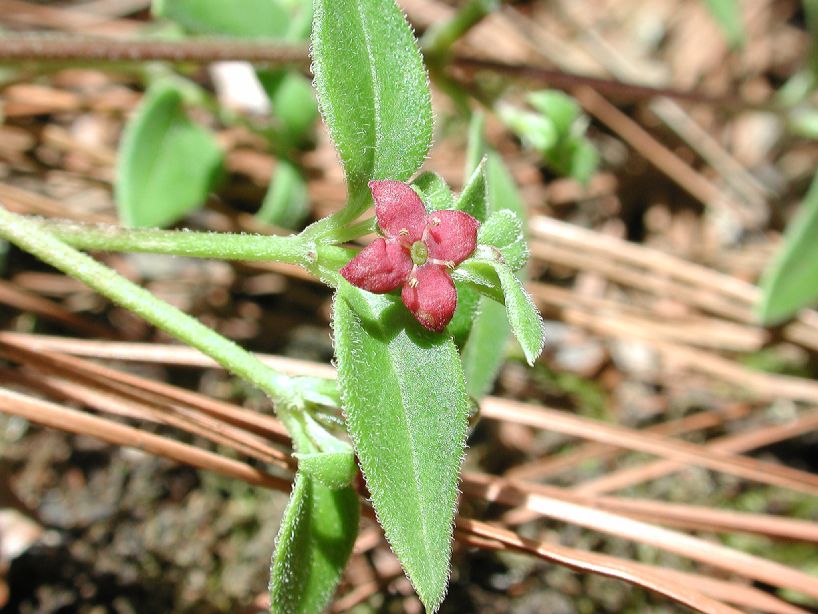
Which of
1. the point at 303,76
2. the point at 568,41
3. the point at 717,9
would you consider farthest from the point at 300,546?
the point at 568,41

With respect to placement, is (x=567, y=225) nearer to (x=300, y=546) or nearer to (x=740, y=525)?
(x=740, y=525)

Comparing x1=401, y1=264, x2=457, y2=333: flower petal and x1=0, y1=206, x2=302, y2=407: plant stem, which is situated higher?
x1=401, y1=264, x2=457, y2=333: flower petal

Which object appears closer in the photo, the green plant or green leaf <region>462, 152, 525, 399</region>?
the green plant

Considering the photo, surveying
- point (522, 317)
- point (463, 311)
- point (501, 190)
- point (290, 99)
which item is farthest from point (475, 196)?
point (290, 99)

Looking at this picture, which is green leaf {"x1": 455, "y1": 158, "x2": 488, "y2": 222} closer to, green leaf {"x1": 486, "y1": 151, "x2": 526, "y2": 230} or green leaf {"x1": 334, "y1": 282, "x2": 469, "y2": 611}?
green leaf {"x1": 334, "y1": 282, "x2": 469, "y2": 611}

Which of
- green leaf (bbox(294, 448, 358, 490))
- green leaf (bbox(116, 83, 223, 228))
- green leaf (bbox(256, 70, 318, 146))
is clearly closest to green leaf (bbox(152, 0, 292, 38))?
green leaf (bbox(256, 70, 318, 146))

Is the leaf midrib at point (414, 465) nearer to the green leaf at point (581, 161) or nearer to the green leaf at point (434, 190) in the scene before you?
the green leaf at point (434, 190)

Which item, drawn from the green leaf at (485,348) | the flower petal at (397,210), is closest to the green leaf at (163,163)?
the green leaf at (485,348)
